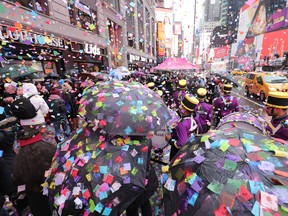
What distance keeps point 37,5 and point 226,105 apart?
11417 mm

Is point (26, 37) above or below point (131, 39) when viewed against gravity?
below

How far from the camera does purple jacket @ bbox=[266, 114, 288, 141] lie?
259 cm

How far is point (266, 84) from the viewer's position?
38.5ft

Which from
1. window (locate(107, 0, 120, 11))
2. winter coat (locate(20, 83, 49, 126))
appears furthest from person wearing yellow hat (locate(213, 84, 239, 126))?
window (locate(107, 0, 120, 11))

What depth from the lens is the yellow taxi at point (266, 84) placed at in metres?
11.2

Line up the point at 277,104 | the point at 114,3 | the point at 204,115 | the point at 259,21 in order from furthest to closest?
the point at 259,21 < the point at 114,3 < the point at 204,115 < the point at 277,104

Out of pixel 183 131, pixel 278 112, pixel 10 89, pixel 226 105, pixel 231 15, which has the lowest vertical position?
pixel 226 105

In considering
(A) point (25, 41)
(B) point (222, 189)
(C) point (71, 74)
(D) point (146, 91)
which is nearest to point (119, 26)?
(C) point (71, 74)

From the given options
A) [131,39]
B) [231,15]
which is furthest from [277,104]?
[231,15]

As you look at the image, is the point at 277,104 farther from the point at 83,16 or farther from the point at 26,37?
the point at 83,16

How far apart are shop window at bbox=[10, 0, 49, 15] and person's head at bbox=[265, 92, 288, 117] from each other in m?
11.3

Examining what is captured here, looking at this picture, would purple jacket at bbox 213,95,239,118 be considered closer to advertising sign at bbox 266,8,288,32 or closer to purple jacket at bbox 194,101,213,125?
purple jacket at bbox 194,101,213,125

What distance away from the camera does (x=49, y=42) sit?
1047cm

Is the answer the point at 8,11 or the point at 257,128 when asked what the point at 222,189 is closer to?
the point at 257,128
